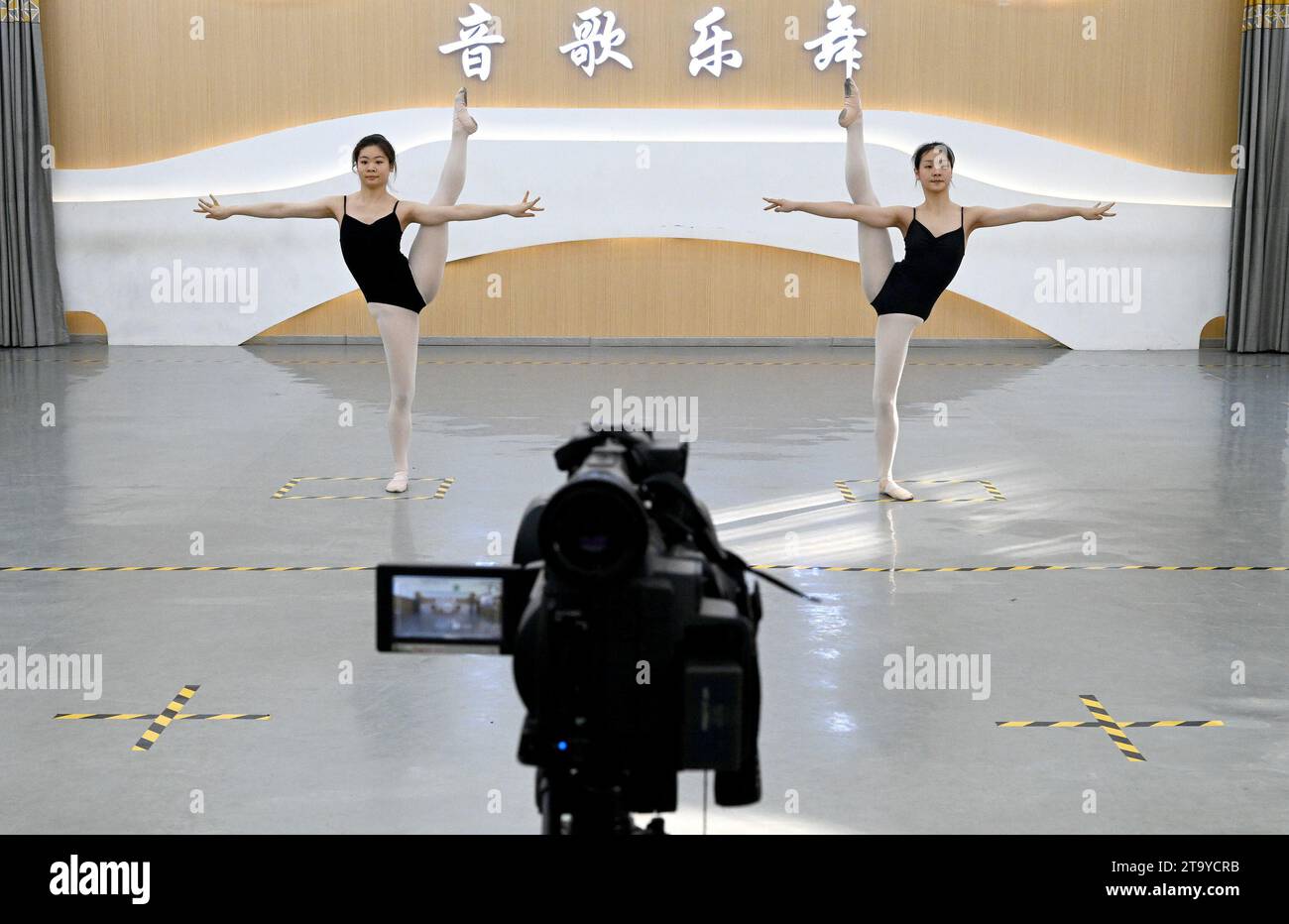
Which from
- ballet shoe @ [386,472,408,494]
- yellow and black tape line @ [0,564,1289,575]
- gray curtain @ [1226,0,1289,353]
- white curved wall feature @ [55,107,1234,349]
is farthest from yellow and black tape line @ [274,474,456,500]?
gray curtain @ [1226,0,1289,353]

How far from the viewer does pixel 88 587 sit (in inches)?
197

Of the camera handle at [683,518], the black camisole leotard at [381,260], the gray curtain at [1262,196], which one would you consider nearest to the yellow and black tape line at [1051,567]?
the black camisole leotard at [381,260]

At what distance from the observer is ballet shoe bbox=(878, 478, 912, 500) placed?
6.55 metres

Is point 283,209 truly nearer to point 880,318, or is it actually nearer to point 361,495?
point 361,495

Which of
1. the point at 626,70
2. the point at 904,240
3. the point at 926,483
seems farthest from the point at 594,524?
the point at 626,70

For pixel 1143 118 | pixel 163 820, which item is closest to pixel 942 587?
pixel 163 820

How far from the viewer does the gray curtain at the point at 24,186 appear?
12172mm

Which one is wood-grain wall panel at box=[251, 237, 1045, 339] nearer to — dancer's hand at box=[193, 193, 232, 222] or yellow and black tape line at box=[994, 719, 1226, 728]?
dancer's hand at box=[193, 193, 232, 222]

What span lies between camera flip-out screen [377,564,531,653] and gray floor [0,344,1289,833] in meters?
1.28

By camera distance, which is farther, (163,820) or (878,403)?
(878,403)

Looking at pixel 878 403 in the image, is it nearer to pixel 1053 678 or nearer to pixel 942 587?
pixel 942 587

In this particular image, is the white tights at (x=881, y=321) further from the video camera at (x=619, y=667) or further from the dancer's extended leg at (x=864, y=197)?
the video camera at (x=619, y=667)

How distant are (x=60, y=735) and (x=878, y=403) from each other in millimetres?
4073
